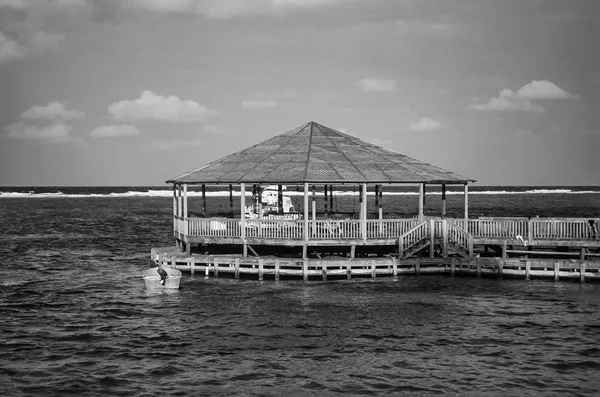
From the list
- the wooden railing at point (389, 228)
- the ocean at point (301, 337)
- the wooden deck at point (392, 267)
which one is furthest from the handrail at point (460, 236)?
the ocean at point (301, 337)

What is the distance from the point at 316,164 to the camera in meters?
35.1

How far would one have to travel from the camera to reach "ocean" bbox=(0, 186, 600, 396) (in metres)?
19.6

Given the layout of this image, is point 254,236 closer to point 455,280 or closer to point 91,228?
point 455,280

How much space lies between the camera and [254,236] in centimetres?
3397

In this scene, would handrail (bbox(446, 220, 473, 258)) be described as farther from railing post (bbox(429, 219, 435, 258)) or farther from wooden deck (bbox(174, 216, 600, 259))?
railing post (bbox(429, 219, 435, 258))

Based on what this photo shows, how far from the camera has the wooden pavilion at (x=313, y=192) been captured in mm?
33312

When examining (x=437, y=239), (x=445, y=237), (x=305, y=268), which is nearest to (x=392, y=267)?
(x=437, y=239)

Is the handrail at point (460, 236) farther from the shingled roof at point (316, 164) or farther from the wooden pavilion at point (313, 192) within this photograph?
the shingled roof at point (316, 164)

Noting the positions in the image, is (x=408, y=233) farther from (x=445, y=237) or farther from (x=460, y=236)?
(x=460, y=236)

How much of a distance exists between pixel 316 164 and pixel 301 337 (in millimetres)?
12772

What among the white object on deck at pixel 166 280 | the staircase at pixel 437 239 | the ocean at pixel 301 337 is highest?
the staircase at pixel 437 239

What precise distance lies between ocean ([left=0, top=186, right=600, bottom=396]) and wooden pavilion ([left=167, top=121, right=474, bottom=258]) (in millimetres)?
1911

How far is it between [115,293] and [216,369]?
13297 mm

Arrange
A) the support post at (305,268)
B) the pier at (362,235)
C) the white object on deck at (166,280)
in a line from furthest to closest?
the pier at (362,235)
the support post at (305,268)
the white object on deck at (166,280)
